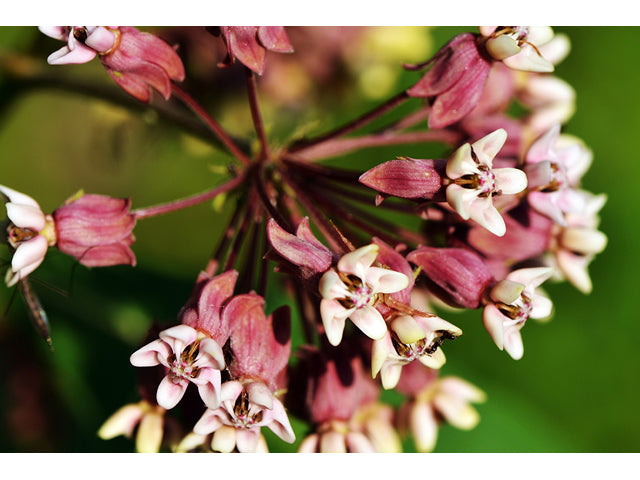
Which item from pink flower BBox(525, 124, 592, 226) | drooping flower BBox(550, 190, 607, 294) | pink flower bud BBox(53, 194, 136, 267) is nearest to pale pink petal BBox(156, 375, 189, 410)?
pink flower bud BBox(53, 194, 136, 267)

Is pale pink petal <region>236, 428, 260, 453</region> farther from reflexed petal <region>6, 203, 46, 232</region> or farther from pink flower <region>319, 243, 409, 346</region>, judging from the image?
reflexed petal <region>6, 203, 46, 232</region>

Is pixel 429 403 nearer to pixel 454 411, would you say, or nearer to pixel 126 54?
pixel 454 411

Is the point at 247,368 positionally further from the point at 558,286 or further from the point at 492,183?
the point at 558,286

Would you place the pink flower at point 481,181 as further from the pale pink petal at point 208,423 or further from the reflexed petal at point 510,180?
the pale pink petal at point 208,423

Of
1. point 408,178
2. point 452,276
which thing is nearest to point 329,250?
point 408,178

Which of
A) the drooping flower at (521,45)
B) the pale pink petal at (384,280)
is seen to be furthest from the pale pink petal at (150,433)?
the drooping flower at (521,45)
